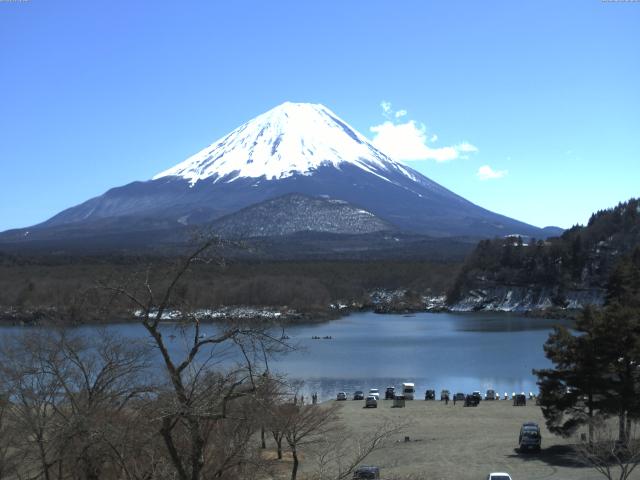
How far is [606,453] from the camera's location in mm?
12836

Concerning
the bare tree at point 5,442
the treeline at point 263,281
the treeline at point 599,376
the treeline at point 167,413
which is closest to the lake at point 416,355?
the treeline at point 263,281

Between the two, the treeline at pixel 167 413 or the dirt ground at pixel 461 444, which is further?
the dirt ground at pixel 461 444

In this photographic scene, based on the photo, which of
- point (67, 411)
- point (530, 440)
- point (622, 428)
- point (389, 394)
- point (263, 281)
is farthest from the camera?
point (263, 281)

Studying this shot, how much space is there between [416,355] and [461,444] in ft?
84.3

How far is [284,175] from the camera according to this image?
636ft

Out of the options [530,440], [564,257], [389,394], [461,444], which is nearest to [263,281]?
[564,257]

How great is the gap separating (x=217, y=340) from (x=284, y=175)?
18985 centimetres

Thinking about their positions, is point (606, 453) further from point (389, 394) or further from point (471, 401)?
point (389, 394)

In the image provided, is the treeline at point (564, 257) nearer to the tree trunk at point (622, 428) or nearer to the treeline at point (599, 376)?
the treeline at point (599, 376)

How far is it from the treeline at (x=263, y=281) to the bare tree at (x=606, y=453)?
39779 mm

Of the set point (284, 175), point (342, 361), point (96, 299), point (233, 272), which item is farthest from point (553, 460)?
point (284, 175)

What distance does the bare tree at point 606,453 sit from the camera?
441 inches

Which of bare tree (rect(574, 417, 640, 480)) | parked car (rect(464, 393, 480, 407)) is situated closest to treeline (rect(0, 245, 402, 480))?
bare tree (rect(574, 417, 640, 480))

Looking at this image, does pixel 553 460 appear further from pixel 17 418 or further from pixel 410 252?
pixel 410 252
